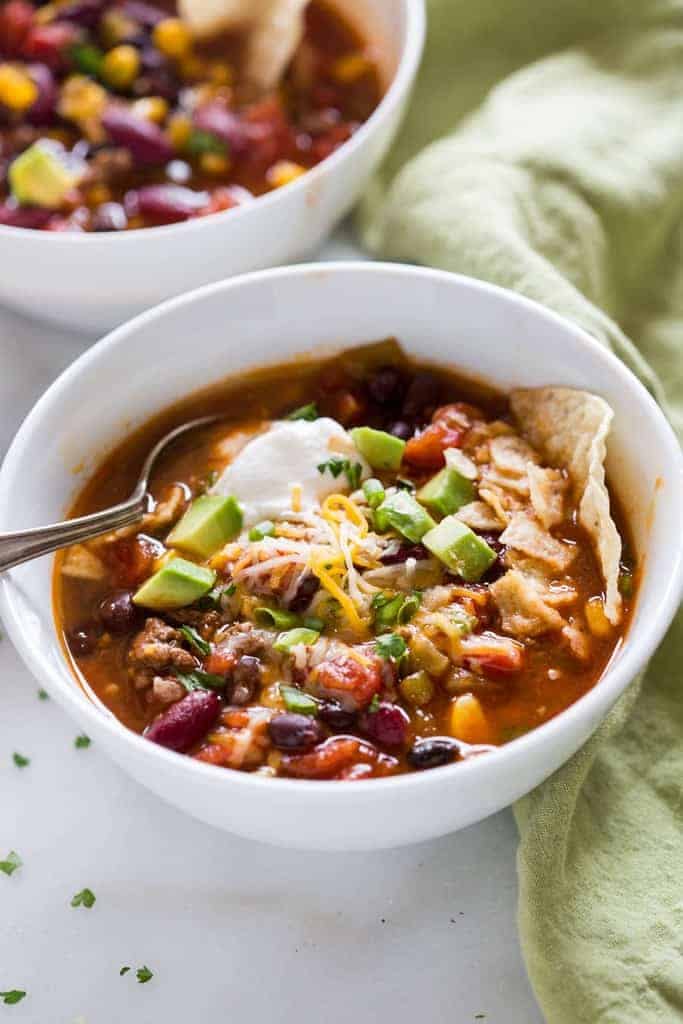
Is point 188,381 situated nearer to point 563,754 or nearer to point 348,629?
point 348,629

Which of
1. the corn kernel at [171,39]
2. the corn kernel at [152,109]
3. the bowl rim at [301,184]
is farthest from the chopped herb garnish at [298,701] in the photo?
the corn kernel at [171,39]

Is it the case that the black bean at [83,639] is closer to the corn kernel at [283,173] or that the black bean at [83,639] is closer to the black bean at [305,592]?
the black bean at [305,592]

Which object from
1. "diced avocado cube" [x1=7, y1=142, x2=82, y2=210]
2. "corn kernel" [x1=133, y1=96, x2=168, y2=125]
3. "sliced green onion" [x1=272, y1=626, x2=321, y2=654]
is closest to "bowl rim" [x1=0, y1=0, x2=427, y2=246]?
"diced avocado cube" [x1=7, y1=142, x2=82, y2=210]

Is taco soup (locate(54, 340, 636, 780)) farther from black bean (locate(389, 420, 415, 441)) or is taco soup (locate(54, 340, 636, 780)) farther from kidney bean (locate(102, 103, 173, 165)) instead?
kidney bean (locate(102, 103, 173, 165))

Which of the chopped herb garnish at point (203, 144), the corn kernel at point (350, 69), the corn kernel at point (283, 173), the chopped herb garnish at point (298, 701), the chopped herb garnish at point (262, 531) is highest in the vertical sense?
the corn kernel at point (350, 69)

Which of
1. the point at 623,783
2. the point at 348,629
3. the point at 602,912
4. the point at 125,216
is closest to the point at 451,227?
the point at 125,216

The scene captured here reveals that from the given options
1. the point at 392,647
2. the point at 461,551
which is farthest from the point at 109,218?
the point at 392,647
